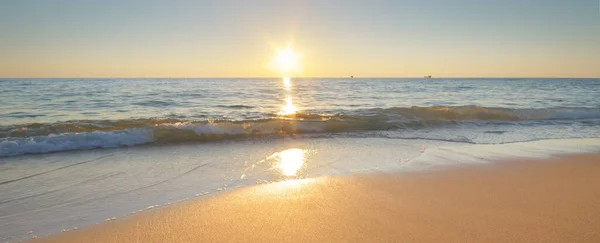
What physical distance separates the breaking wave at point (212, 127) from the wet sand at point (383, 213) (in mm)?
5058

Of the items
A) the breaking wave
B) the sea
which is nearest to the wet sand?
the sea

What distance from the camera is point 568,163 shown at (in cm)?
562

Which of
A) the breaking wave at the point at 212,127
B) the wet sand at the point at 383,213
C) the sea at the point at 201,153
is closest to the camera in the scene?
the wet sand at the point at 383,213

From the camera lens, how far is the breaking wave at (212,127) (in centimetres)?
735

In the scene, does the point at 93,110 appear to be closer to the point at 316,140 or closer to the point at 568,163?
the point at 316,140

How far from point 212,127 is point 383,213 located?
6.77 metres

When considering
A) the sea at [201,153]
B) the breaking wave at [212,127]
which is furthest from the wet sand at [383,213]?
the breaking wave at [212,127]

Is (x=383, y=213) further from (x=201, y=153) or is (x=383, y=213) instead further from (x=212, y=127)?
(x=212, y=127)

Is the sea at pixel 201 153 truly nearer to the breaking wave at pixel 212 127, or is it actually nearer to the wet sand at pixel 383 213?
the breaking wave at pixel 212 127

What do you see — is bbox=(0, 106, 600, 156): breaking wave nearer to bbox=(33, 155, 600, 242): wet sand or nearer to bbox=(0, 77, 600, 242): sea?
bbox=(0, 77, 600, 242): sea

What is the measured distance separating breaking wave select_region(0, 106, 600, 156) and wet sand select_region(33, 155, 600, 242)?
5058 mm

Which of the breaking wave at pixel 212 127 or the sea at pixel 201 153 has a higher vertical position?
the breaking wave at pixel 212 127

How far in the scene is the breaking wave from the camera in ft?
24.1

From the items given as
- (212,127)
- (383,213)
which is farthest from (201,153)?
(383,213)
